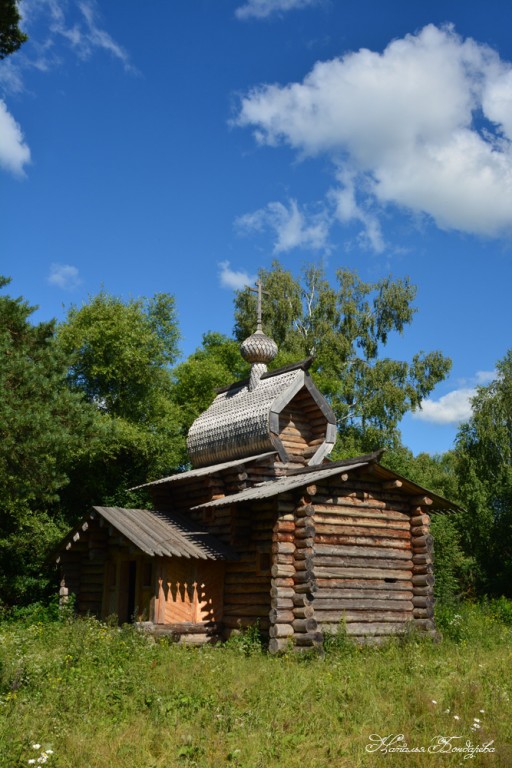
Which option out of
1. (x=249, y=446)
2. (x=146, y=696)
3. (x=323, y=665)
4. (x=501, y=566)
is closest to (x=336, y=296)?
(x=501, y=566)

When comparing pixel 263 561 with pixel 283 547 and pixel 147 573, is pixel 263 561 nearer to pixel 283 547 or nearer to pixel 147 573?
pixel 283 547

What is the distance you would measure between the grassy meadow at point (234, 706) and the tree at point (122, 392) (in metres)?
15.6

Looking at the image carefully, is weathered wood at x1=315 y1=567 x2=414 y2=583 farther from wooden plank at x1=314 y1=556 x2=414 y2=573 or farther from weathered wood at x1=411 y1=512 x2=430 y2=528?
weathered wood at x1=411 y1=512 x2=430 y2=528

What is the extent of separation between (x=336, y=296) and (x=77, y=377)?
14471 millimetres

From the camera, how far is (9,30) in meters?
12.8

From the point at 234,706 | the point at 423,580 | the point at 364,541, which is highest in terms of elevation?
the point at 364,541

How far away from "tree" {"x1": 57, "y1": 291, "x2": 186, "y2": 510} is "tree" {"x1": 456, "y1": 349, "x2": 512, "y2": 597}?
13618 millimetres

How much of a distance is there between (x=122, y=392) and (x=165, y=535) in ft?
55.0

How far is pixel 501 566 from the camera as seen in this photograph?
33000 millimetres


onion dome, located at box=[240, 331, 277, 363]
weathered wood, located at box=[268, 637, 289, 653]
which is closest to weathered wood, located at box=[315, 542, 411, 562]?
weathered wood, located at box=[268, 637, 289, 653]

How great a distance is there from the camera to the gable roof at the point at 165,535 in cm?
1723

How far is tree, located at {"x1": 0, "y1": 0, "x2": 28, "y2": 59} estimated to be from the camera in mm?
12797

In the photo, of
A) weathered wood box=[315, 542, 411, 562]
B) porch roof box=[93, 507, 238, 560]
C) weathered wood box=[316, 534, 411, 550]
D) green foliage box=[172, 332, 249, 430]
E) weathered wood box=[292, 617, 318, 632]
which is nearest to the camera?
weathered wood box=[292, 617, 318, 632]

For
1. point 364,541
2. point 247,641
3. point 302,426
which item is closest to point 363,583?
point 364,541
